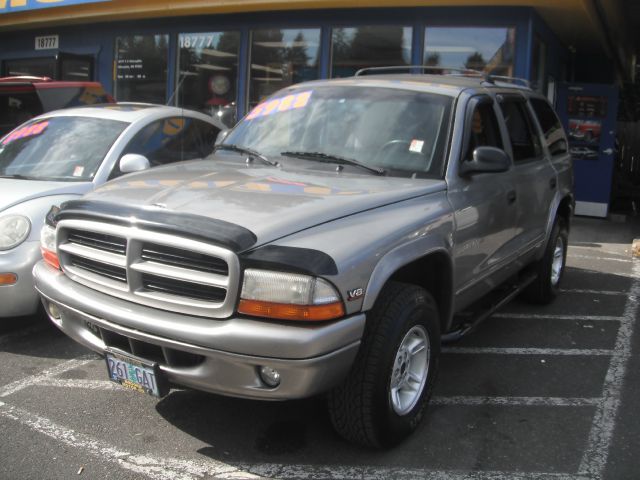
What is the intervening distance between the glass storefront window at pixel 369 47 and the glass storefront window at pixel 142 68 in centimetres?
349

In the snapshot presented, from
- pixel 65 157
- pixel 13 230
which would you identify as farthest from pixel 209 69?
pixel 13 230

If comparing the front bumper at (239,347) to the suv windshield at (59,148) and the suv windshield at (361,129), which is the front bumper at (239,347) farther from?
the suv windshield at (59,148)

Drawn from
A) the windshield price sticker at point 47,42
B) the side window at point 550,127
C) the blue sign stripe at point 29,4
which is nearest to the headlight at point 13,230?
the side window at point 550,127

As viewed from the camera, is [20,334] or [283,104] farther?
[20,334]

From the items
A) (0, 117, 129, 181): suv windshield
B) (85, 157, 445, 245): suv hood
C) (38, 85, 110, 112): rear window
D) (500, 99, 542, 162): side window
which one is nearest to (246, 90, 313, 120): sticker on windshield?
(85, 157, 445, 245): suv hood

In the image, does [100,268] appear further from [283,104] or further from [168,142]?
[168,142]

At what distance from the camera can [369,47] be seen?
1055 centimetres

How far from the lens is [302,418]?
3.72m

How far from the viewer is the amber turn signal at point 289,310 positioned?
2.75 metres

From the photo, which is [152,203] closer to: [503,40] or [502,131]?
[502,131]

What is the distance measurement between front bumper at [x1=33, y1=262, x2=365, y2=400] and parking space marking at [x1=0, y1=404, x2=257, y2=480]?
0.49m

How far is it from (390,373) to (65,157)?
3.78 m

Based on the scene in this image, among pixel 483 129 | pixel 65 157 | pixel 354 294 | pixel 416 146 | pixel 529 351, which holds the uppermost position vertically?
pixel 483 129

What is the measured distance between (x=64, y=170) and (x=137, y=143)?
0.65 meters
